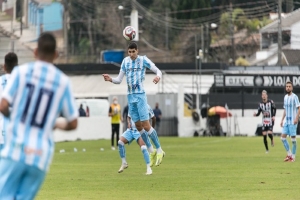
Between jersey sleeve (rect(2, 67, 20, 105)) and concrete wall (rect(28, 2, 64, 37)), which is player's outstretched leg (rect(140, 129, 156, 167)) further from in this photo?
concrete wall (rect(28, 2, 64, 37))

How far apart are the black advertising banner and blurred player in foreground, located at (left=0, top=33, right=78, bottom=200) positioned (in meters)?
55.0

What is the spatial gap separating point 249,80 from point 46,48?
182 ft

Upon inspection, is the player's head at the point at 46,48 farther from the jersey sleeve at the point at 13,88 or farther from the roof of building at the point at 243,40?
the roof of building at the point at 243,40

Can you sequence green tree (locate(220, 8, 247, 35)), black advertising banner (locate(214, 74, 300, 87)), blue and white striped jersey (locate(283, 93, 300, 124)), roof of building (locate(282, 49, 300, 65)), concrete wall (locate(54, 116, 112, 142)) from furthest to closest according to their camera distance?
green tree (locate(220, 8, 247, 35)) < roof of building (locate(282, 49, 300, 65)) < black advertising banner (locate(214, 74, 300, 87)) < concrete wall (locate(54, 116, 112, 142)) < blue and white striped jersey (locate(283, 93, 300, 124))

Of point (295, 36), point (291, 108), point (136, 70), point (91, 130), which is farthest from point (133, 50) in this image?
point (295, 36)

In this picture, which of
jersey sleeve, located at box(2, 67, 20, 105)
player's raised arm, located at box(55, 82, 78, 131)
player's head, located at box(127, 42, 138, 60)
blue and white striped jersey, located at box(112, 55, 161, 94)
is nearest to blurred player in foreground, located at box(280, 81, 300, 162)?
blue and white striped jersey, located at box(112, 55, 161, 94)

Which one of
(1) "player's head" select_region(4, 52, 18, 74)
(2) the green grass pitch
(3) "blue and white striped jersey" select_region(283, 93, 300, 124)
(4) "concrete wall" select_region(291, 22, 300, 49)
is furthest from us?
(4) "concrete wall" select_region(291, 22, 300, 49)

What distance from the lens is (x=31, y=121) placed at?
345 inches

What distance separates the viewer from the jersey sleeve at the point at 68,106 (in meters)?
8.91

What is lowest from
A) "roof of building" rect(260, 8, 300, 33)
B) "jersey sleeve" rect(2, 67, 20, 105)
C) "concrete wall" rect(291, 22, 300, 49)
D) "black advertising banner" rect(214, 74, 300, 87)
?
"jersey sleeve" rect(2, 67, 20, 105)

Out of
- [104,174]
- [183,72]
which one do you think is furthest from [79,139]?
[104,174]

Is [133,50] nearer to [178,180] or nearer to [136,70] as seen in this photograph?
[136,70]

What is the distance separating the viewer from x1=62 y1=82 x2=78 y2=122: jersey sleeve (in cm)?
891

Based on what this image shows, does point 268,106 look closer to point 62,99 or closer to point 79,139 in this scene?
point 79,139
